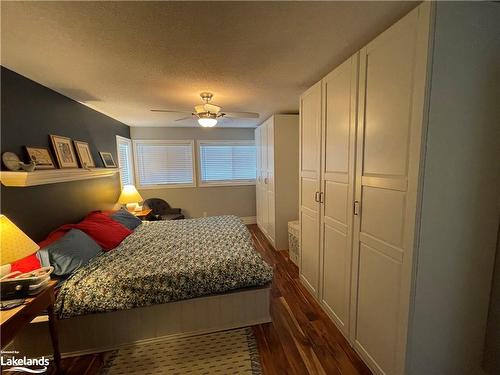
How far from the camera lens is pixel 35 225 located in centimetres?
205

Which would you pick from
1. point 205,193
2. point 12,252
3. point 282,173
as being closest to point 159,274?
point 12,252

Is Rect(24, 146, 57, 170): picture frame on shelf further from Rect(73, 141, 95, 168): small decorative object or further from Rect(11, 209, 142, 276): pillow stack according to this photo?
Rect(11, 209, 142, 276): pillow stack

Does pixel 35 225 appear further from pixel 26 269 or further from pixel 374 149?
pixel 374 149

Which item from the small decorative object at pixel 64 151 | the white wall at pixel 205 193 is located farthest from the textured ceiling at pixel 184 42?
the white wall at pixel 205 193

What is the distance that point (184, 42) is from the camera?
1.51 m

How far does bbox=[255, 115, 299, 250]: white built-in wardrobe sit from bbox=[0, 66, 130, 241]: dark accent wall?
9.06 feet

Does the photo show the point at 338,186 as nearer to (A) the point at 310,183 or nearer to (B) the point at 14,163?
(A) the point at 310,183

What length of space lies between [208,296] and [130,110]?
2.93m

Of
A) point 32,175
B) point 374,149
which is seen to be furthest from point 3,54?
point 374,149

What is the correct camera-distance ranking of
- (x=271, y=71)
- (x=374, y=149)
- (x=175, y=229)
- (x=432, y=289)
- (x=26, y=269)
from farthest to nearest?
(x=175, y=229) → (x=271, y=71) → (x=26, y=269) → (x=374, y=149) → (x=432, y=289)

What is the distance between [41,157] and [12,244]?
3.85 feet

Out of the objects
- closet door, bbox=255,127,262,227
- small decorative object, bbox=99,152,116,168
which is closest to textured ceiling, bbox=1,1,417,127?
small decorative object, bbox=99,152,116,168

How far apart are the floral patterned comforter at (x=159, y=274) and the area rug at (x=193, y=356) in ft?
1.30

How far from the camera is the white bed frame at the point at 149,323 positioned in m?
1.80
